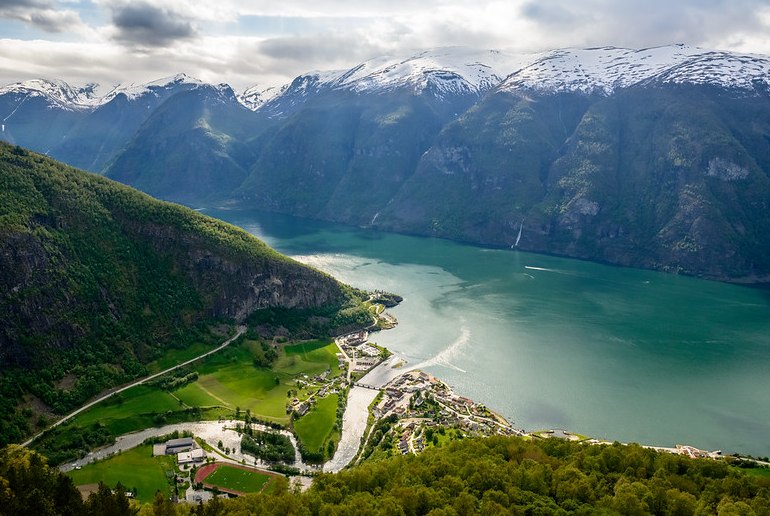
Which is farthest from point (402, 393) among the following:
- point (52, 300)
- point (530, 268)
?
point (530, 268)

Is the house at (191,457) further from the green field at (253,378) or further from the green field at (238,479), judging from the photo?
the green field at (253,378)

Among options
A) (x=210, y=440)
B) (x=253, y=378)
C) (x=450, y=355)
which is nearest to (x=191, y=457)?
(x=210, y=440)

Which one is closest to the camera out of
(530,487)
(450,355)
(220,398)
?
(530,487)

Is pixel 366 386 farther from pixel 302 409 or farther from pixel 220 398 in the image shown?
pixel 220 398

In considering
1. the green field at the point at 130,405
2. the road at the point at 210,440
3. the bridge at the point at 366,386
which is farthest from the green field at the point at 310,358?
the green field at the point at 130,405

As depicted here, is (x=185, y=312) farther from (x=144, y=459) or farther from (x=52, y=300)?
(x=144, y=459)

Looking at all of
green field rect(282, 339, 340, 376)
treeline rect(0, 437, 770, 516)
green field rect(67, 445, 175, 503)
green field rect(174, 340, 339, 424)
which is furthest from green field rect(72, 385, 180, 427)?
green field rect(282, 339, 340, 376)
